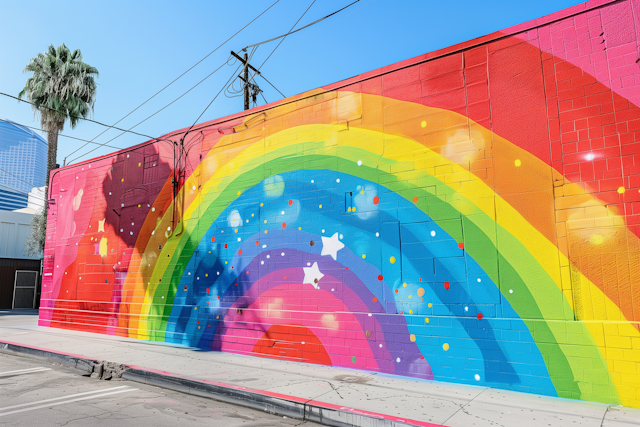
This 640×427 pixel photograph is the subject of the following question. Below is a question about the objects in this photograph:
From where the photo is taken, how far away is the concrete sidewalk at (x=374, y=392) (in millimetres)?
4457

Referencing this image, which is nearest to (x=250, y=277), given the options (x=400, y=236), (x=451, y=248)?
(x=400, y=236)

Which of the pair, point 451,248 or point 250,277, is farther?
point 250,277

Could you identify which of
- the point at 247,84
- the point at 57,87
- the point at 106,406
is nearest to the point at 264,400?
the point at 106,406

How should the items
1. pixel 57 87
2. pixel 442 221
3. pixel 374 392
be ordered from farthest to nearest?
pixel 57 87, pixel 442 221, pixel 374 392

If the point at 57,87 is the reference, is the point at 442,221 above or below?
below

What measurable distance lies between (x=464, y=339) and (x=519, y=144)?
2.97m

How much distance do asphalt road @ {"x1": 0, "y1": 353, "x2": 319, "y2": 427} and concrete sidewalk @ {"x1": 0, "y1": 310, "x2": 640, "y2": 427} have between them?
404mm

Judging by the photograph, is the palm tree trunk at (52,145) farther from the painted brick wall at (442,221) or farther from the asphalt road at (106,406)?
the asphalt road at (106,406)

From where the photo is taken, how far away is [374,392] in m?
5.50

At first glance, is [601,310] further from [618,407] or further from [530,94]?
[530,94]

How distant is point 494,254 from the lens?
237 inches

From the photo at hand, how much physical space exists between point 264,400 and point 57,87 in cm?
2276

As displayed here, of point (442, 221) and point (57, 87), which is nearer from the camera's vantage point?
point (442, 221)

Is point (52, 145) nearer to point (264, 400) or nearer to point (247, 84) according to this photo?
point (247, 84)
